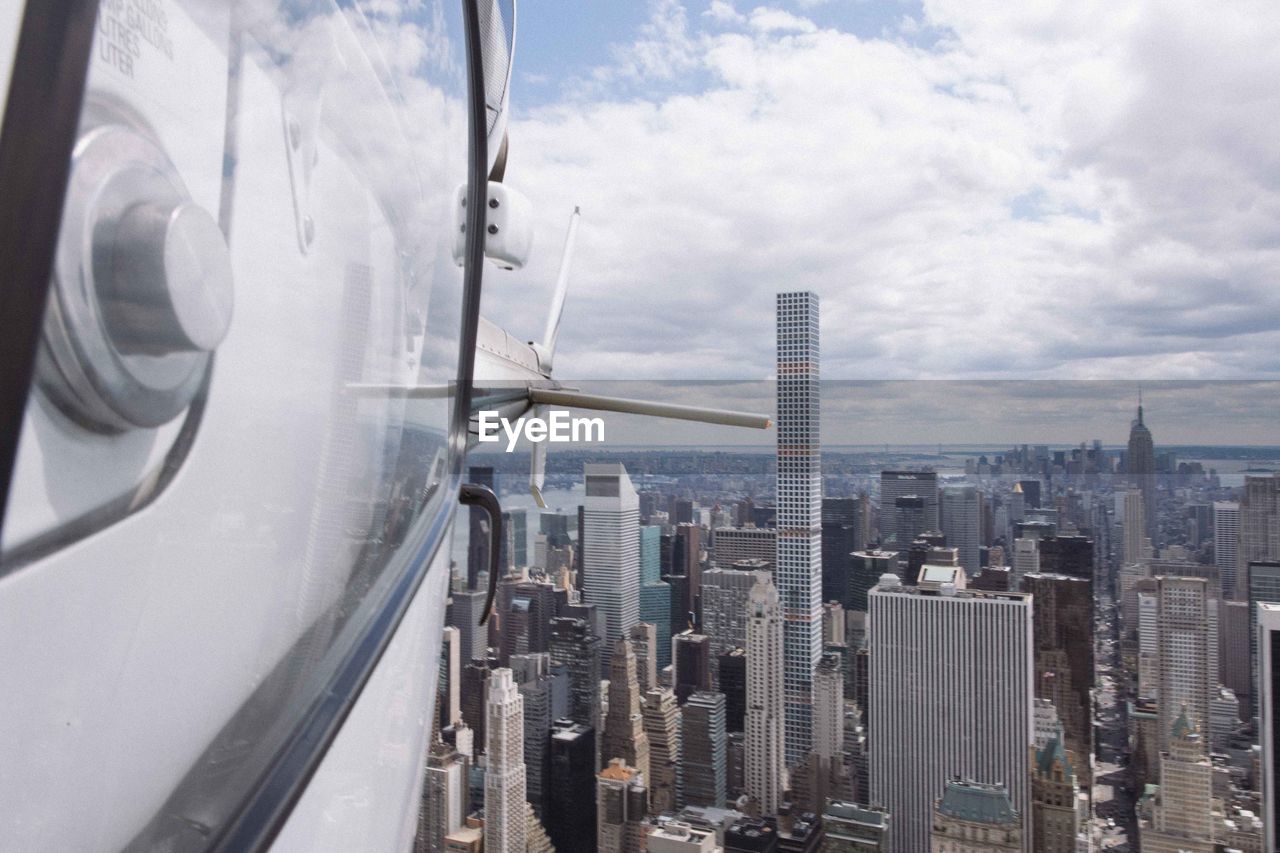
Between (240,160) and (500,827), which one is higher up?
(240,160)

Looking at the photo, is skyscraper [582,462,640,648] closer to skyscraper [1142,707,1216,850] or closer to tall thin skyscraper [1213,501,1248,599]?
tall thin skyscraper [1213,501,1248,599]

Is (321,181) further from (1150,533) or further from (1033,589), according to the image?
(1033,589)

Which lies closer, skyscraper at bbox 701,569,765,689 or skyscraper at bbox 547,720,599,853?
skyscraper at bbox 547,720,599,853

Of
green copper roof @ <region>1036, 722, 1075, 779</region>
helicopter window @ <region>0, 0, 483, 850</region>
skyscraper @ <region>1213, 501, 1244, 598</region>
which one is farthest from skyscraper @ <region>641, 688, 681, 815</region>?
helicopter window @ <region>0, 0, 483, 850</region>

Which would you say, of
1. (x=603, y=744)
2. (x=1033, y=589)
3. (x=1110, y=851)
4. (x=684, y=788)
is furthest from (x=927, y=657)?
(x=603, y=744)

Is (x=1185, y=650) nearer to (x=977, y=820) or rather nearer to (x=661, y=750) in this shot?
(x=977, y=820)

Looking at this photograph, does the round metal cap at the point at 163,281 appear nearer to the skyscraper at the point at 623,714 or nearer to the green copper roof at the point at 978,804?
the skyscraper at the point at 623,714
